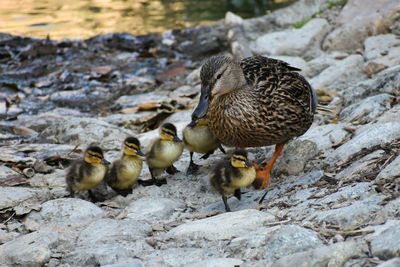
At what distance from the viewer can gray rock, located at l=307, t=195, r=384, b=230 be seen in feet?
9.45

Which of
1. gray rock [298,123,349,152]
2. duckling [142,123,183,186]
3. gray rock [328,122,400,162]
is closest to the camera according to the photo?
gray rock [328,122,400,162]

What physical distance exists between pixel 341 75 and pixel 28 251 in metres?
4.88

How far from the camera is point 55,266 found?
3234mm

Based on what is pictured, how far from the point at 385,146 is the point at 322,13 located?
18.5 feet

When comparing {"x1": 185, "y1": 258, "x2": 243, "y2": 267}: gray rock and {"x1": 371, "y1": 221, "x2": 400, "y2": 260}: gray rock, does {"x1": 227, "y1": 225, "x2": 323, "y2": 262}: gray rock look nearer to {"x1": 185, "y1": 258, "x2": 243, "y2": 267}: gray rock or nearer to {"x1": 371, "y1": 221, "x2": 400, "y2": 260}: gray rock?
{"x1": 185, "y1": 258, "x2": 243, "y2": 267}: gray rock

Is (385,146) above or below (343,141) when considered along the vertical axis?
above

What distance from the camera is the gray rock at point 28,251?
10.4 feet

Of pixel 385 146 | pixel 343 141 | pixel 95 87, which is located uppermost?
pixel 385 146

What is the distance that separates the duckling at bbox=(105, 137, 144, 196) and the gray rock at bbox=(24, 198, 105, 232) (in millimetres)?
494

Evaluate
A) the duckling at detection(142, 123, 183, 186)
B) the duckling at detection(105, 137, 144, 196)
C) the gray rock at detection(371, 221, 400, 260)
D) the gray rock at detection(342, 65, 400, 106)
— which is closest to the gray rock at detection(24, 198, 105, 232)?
the duckling at detection(105, 137, 144, 196)

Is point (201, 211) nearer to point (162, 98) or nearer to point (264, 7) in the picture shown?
point (162, 98)

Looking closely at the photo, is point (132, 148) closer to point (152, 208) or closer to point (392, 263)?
point (152, 208)

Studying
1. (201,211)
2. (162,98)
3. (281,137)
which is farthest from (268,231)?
(162,98)

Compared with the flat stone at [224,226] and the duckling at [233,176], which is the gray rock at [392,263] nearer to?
the flat stone at [224,226]
